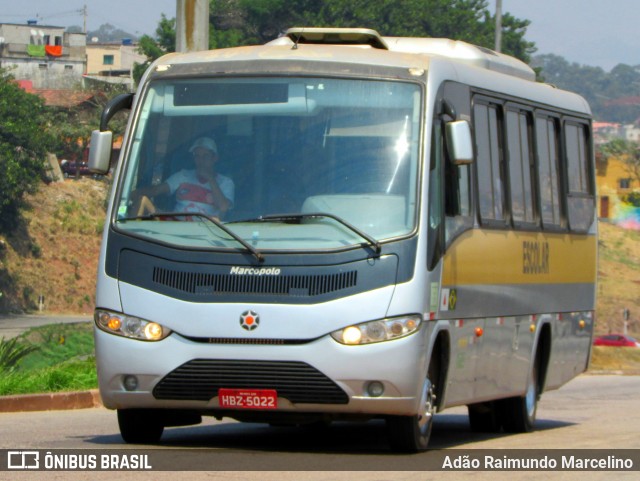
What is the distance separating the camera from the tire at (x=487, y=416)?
13.6 meters

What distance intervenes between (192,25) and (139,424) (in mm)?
7022

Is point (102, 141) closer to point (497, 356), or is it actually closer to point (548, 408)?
point (497, 356)

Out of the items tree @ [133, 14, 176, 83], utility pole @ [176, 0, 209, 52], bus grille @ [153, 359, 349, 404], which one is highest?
tree @ [133, 14, 176, 83]

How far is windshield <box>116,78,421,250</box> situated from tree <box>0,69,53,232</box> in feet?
179

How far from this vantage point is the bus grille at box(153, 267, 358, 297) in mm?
9445

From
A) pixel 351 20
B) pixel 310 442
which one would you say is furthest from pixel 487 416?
pixel 351 20

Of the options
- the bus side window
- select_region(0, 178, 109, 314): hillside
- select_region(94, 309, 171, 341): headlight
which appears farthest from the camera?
select_region(0, 178, 109, 314): hillside

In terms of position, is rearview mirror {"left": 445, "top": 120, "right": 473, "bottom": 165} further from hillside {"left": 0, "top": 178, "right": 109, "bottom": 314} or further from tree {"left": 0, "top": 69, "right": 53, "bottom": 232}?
hillside {"left": 0, "top": 178, "right": 109, "bottom": 314}

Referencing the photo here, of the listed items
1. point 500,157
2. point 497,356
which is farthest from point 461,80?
point 497,356

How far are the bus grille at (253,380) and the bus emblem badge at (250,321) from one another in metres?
0.23

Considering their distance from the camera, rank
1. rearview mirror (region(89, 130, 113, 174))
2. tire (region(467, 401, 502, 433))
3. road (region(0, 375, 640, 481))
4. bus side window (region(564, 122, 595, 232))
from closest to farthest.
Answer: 1. road (region(0, 375, 640, 481))
2. rearview mirror (region(89, 130, 113, 174))
3. tire (region(467, 401, 502, 433))
4. bus side window (region(564, 122, 595, 232))

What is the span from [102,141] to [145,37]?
255 ft

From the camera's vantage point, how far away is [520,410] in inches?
530

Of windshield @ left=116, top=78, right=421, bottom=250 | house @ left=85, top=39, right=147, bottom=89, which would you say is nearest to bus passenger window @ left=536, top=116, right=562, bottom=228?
windshield @ left=116, top=78, right=421, bottom=250
